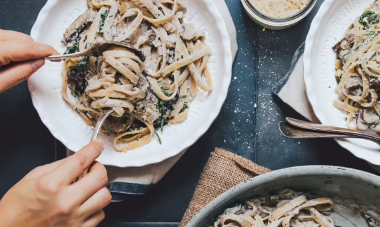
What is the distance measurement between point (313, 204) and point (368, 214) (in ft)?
0.61

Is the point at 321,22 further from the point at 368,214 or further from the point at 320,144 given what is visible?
the point at 368,214

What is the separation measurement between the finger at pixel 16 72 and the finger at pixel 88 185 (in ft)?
1.23

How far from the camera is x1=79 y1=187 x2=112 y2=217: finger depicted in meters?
1.05

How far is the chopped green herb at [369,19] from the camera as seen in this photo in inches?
53.2

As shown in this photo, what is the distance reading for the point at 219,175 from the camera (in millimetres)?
1366

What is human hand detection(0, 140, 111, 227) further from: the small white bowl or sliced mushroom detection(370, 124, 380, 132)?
sliced mushroom detection(370, 124, 380, 132)

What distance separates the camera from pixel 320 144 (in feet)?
4.84

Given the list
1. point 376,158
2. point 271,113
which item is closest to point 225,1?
point 271,113

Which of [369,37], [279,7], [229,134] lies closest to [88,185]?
[229,134]

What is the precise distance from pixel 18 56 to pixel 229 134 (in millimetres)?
750

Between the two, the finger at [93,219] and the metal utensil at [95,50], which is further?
the metal utensil at [95,50]

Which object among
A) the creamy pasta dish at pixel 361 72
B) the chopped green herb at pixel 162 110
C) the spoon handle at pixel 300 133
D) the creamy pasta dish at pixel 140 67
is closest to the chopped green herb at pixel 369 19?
the creamy pasta dish at pixel 361 72

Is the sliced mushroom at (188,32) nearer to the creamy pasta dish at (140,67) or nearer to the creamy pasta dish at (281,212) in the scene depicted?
the creamy pasta dish at (140,67)

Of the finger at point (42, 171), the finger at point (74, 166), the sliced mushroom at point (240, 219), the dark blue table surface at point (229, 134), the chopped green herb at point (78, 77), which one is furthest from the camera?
the dark blue table surface at point (229, 134)
